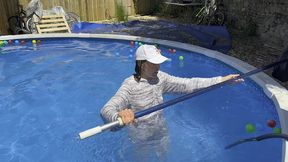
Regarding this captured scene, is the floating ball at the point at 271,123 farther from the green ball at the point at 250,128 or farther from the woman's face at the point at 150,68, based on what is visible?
the woman's face at the point at 150,68

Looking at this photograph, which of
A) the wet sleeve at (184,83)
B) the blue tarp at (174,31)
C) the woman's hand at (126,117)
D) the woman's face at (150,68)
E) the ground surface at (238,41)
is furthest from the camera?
the blue tarp at (174,31)

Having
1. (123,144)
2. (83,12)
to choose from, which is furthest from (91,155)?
(83,12)

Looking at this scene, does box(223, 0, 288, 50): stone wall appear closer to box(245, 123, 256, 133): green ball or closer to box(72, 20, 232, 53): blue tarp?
box(72, 20, 232, 53): blue tarp

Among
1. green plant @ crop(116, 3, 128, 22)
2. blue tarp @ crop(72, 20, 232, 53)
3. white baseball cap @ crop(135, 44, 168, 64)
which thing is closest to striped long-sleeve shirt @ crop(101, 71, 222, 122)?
white baseball cap @ crop(135, 44, 168, 64)

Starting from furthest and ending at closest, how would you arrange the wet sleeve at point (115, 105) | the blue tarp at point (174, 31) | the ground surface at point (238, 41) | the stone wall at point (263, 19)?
the stone wall at point (263, 19) → the blue tarp at point (174, 31) → the ground surface at point (238, 41) → the wet sleeve at point (115, 105)

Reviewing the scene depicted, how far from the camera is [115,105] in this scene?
3.50 metres

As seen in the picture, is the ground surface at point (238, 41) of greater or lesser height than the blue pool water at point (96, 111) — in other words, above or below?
above

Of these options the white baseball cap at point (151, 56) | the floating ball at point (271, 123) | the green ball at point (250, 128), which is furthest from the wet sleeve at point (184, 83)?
the green ball at point (250, 128)

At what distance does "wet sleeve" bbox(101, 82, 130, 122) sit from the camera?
329 cm

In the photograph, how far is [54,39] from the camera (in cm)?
1099

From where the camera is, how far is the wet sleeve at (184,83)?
161 inches

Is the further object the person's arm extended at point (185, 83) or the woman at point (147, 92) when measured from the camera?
the person's arm extended at point (185, 83)

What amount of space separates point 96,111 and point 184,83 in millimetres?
3286

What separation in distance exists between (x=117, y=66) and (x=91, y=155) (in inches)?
151
